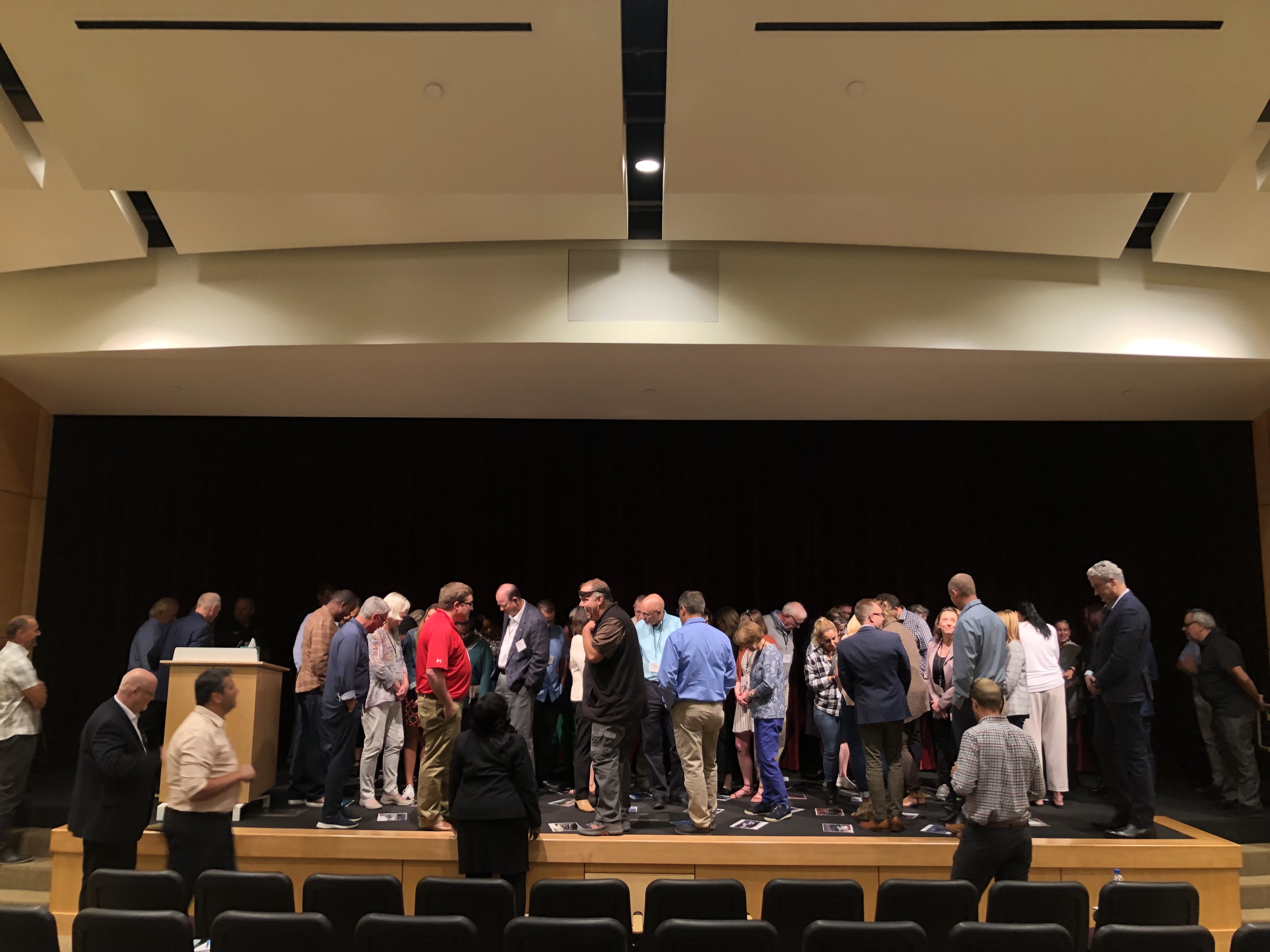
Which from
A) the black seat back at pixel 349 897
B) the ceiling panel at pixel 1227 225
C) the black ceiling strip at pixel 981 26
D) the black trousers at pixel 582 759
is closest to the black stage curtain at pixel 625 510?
the ceiling panel at pixel 1227 225

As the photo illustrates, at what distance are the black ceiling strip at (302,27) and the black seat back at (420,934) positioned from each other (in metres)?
4.39

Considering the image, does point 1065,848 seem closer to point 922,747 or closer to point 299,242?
point 922,747

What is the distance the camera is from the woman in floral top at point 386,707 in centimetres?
624

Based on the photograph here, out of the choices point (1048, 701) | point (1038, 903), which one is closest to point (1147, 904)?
point (1038, 903)

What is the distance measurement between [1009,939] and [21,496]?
911 cm

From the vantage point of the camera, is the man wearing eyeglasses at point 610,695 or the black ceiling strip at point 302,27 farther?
the man wearing eyeglasses at point 610,695

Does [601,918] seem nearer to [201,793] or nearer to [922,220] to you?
[201,793]

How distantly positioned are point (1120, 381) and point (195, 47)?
743 centimetres

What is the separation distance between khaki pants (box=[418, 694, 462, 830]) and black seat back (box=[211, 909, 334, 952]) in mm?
2382

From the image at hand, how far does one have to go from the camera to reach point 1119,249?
6.81m

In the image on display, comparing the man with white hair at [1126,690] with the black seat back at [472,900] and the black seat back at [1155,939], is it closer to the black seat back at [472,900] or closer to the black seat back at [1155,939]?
the black seat back at [1155,939]

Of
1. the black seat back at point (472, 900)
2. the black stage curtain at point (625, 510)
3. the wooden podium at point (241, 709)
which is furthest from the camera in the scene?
the black stage curtain at point (625, 510)

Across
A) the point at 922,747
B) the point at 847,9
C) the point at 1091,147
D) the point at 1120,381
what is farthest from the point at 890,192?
the point at 922,747

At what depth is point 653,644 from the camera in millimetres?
6758
